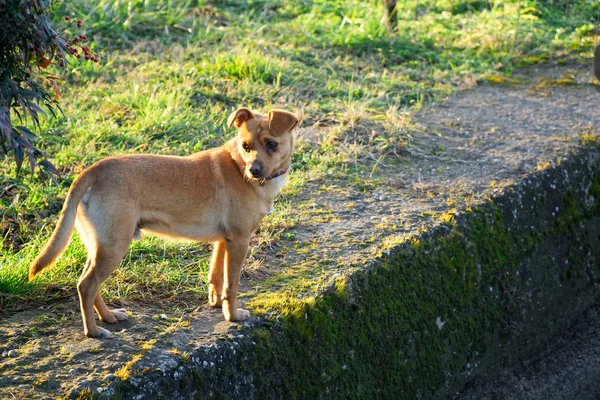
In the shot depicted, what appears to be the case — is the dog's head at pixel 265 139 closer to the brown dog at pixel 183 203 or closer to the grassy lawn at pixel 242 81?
the brown dog at pixel 183 203

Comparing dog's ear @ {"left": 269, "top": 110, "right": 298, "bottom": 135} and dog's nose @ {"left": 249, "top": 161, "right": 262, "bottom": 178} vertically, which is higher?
dog's ear @ {"left": 269, "top": 110, "right": 298, "bottom": 135}

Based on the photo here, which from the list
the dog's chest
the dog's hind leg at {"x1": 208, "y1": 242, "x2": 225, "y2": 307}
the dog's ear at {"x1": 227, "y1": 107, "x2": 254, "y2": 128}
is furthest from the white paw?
the dog's ear at {"x1": 227, "y1": 107, "x2": 254, "y2": 128}

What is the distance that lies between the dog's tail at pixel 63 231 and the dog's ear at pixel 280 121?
0.97 metres

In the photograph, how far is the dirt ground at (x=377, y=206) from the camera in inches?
152

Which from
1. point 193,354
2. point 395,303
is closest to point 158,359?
point 193,354

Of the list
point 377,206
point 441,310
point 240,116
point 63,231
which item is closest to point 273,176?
point 240,116

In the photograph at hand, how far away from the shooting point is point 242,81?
805cm

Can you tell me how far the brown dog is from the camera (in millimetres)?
3916

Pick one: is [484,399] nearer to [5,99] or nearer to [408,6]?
[5,99]

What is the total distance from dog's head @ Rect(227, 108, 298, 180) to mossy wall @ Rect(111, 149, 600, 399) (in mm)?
794

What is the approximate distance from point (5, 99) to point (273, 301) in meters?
1.73

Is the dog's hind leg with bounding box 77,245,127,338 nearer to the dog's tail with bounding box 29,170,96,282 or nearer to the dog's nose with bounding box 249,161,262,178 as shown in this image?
the dog's tail with bounding box 29,170,96,282

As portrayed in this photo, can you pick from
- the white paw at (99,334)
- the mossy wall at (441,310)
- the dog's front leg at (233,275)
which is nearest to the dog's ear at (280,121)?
the dog's front leg at (233,275)

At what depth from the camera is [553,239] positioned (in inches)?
247
